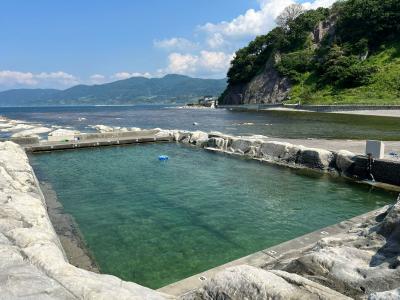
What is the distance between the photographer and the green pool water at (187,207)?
39.1 feet

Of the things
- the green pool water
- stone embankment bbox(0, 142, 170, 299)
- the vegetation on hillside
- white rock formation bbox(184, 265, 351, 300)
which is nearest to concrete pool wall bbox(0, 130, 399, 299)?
stone embankment bbox(0, 142, 170, 299)

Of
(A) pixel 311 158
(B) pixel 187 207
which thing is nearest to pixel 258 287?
(B) pixel 187 207

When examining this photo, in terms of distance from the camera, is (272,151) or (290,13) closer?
(272,151)

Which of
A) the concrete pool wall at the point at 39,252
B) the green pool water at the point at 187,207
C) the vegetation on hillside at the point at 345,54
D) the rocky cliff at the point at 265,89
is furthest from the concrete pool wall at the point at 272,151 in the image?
the rocky cliff at the point at 265,89

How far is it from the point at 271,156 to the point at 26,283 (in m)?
23.6

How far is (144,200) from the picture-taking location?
1794 centimetres

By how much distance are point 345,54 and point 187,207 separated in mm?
95262

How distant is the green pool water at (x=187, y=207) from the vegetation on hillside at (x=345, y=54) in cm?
6342

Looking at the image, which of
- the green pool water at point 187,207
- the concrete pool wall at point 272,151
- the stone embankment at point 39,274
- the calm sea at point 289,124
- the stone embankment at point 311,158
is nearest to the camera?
the stone embankment at point 39,274

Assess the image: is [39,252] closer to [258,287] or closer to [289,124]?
[258,287]

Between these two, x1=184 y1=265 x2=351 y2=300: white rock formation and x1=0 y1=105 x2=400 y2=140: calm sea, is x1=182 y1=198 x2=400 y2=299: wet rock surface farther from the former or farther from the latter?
x1=0 y1=105 x2=400 y2=140: calm sea

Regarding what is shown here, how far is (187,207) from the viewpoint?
16.8 meters

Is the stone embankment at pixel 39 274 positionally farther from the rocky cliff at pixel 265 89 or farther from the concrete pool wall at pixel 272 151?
the rocky cliff at pixel 265 89

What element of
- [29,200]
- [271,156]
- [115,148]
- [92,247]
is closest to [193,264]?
[92,247]
